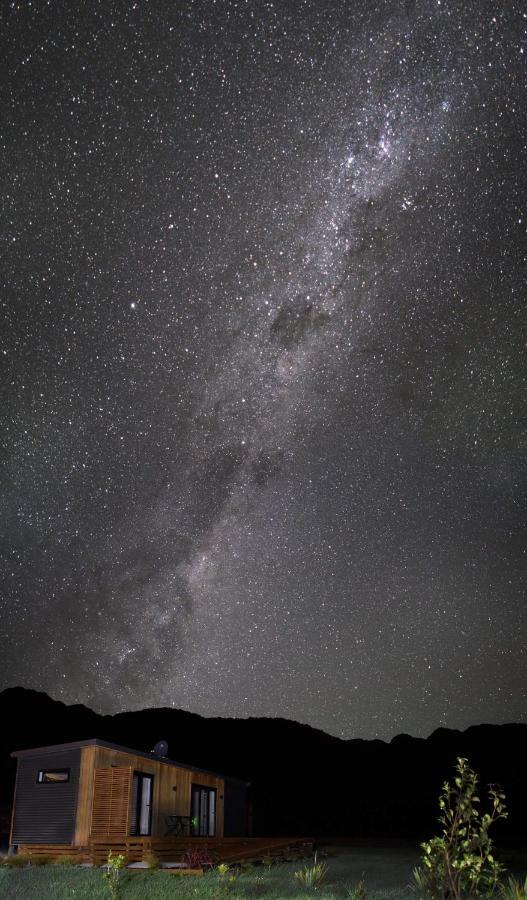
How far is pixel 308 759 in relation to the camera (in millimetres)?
78688

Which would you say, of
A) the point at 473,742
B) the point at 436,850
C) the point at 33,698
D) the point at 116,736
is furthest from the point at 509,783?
the point at 436,850

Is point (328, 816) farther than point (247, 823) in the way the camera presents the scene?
Yes

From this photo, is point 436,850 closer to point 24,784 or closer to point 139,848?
point 139,848

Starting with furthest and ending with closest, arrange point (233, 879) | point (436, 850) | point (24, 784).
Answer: point (24, 784), point (233, 879), point (436, 850)

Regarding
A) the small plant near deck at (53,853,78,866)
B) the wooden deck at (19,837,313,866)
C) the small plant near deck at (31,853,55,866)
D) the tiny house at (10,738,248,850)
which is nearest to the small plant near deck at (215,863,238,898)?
the wooden deck at (19,837,313,866)

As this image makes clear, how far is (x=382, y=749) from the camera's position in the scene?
252ft

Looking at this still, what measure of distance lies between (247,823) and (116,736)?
61088mm

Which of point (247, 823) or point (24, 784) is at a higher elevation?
point (24, 784)

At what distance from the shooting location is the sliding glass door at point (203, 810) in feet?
71.9

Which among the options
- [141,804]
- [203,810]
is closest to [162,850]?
[141,804]

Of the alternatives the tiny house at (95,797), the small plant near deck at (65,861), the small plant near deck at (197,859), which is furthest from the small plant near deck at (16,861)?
the small plant near deck at (197,859)

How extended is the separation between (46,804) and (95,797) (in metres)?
1.59

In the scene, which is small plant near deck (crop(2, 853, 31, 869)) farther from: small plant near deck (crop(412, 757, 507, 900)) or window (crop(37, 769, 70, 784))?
small plant near deck (crop(412, 757, 507, 900))

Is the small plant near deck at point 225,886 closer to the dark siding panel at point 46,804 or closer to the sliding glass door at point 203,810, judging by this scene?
the dark siding panel at point 46,804
